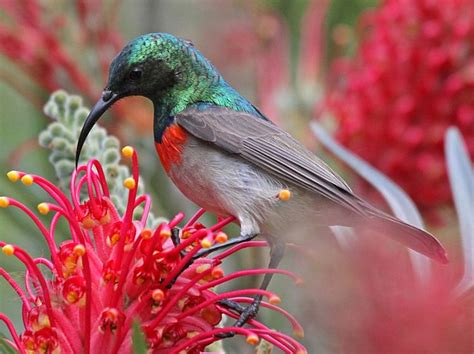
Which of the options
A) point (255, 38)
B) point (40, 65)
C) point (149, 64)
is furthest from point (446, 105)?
point (149, 64)

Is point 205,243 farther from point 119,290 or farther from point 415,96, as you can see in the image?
point 415,96

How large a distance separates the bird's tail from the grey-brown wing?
2 centimetres

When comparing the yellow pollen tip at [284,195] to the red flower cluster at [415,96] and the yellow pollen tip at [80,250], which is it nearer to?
the yellow pollen tip at [80,250]

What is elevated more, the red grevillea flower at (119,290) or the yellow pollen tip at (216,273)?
the yellow pollen tip at (216,273)

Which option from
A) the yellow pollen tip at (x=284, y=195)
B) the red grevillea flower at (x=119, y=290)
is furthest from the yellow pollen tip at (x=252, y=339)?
the yellow pollen tip at (x=284, y=195)

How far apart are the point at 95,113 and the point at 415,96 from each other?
1022mm

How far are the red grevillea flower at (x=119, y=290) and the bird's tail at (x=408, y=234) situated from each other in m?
0.22

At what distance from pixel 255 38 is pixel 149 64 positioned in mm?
1264

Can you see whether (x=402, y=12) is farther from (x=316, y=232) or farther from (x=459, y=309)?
(x=459, y=309)

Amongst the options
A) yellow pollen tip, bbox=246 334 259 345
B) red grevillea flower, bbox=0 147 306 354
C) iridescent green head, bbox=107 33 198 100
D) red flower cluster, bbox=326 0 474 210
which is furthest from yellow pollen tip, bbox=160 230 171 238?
red flower cluster, bbox=326 0 474 210

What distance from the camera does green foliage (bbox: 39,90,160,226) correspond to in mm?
1224

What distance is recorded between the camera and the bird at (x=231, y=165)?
1217 mm

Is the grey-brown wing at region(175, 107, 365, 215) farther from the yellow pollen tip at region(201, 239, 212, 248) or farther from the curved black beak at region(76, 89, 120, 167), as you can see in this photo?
the yellow pollen tip at region(201, 239, 212, 248)

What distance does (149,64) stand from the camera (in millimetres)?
1216
